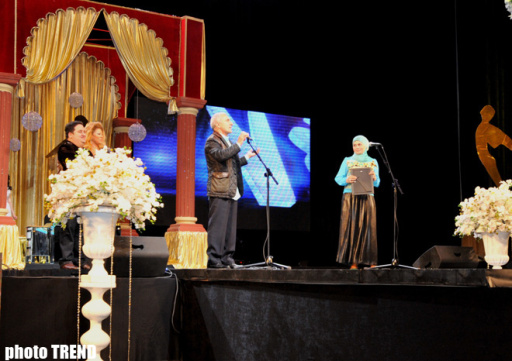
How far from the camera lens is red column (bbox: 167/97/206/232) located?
6.84 metres

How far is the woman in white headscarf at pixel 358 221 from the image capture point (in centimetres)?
661

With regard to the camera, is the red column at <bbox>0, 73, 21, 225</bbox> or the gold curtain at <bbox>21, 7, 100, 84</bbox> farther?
the gold curtain at <bbox>21, 7, 100, 84</bbox>

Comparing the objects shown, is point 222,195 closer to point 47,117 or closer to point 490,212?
point 490,212

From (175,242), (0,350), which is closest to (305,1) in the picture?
(175,242)

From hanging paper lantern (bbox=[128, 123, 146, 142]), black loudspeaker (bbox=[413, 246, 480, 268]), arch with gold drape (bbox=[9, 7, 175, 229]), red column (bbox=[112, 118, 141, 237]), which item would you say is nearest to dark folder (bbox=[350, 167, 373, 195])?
black loudspeaker (bbox=[413, 246, 480, 268])

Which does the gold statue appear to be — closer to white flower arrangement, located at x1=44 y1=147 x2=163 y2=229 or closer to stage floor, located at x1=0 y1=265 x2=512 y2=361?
stage floor, located at x1=0 y1=265 x2=512 y2=361

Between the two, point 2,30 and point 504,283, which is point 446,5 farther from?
point 504,283

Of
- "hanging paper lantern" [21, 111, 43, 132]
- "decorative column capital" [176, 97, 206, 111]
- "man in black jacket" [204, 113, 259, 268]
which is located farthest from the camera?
"decorative column capital" [176, 97, 206, 111]

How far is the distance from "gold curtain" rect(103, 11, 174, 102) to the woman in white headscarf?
2.09 meters

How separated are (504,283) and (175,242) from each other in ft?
14.1

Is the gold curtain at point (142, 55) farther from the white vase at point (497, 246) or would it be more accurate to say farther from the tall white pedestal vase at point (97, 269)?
the white vase at point (497, 246)

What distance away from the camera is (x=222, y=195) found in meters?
5.82

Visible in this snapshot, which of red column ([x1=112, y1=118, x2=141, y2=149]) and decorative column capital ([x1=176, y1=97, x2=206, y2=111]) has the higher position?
decorative column capital ([x1=176, y1=97, x2=206, y2=111])

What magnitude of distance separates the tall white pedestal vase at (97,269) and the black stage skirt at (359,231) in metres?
3.65
